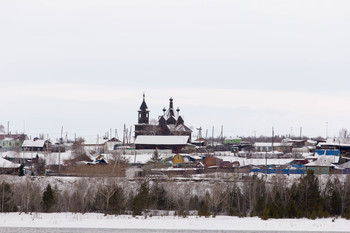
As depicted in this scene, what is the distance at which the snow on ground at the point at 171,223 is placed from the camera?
85.1 feet

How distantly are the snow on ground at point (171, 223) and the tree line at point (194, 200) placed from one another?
45.8 inches

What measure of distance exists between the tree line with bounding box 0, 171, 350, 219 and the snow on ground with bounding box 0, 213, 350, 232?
1.16 m

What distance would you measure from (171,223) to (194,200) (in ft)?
17.6

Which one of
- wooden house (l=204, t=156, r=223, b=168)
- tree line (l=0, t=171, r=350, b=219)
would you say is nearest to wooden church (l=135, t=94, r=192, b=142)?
wooden house (l=204, t=156, r=223, b=168)

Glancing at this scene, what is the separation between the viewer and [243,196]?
106 feet

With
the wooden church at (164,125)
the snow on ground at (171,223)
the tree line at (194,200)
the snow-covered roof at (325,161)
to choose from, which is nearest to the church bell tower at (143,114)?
the wooden church at (164,125)

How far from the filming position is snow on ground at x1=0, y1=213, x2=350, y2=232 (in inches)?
1022

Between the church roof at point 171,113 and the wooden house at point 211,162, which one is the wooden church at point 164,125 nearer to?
the church roof at point 171,113

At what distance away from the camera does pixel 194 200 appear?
32.2 m

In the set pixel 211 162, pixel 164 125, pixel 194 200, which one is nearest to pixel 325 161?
pixel 211 162

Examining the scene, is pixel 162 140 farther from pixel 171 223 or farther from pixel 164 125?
pixel 171 223

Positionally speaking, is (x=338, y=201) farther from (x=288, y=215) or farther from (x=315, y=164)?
(x=315, y=164)

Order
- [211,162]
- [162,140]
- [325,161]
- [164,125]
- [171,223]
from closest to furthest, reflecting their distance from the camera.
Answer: [171,223] < [325,161] < [211,162] < [162,140] < [164,125]

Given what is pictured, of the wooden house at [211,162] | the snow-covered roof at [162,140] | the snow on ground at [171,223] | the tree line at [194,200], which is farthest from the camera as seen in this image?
the snow-covered roof at [162,140]
